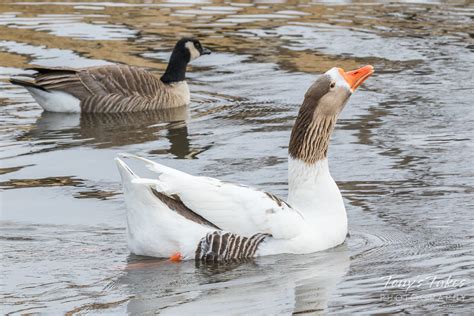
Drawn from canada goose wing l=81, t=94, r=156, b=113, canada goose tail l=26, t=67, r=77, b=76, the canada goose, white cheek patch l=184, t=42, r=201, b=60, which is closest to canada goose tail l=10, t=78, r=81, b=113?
the canada goose

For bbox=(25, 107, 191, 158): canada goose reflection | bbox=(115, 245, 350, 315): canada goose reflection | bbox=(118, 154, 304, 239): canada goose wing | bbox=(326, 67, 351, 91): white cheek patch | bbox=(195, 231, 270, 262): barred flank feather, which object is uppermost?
bbox=(326, 67, 351, 91): white cheek patch

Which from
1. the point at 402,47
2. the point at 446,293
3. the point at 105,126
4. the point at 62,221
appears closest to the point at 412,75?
the point at 402,47

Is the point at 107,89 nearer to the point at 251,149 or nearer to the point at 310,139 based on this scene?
the point at 251,149

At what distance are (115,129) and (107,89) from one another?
1371mm

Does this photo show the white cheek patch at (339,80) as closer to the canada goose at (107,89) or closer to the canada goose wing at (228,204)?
the canada goose wing at (228,204)

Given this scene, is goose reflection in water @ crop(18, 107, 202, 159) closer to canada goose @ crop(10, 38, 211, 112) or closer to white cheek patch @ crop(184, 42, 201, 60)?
canada goose @ crop(10, 38, 211, 112)

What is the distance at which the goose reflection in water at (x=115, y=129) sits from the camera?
14.0 m

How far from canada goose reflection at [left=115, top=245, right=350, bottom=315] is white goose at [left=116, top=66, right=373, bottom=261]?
10 centimetres

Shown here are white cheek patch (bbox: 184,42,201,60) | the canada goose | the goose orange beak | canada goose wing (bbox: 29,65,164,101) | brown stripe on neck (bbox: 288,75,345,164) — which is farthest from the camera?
white cheek patch (bbox: 184,42,201,60)

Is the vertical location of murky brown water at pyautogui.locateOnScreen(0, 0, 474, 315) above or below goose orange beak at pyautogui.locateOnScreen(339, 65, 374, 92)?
below

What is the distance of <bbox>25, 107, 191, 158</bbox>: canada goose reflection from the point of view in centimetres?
1405

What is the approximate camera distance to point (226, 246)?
913 cm

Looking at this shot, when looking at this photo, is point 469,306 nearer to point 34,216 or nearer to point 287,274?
point 287,274

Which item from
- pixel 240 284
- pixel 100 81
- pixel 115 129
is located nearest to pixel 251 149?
pixel 115 129
